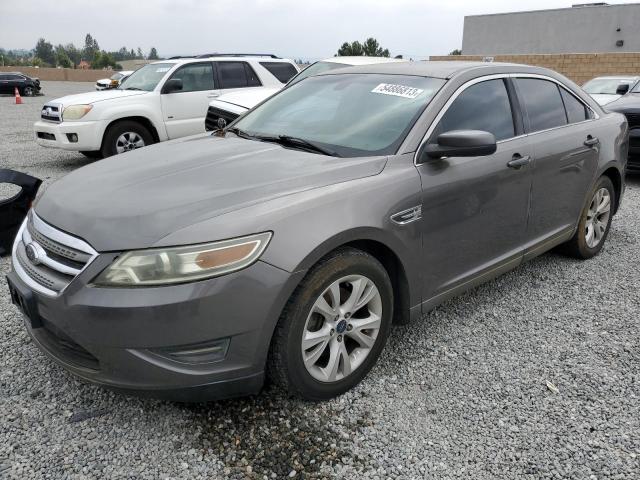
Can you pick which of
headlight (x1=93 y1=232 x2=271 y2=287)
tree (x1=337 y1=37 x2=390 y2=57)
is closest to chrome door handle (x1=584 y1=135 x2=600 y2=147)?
headlight (x1=93 y1=232 x2=271 y2=287)

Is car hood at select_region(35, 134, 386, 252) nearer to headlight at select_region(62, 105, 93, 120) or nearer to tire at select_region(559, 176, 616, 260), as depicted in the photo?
tire at select_region(559, 176, 616, 260)

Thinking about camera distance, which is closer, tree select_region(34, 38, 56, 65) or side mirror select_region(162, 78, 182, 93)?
side mirror select_region(162, 78, 182, 93)

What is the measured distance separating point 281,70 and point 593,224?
21.0 ft

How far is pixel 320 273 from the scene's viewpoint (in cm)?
240

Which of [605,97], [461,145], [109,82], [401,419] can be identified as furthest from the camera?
[109,82]

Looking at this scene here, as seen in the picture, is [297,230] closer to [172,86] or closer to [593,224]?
[593,224]

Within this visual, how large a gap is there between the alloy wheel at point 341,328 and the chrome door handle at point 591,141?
245 centimetres

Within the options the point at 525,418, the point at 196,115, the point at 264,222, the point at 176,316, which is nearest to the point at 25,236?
the point at 176,316

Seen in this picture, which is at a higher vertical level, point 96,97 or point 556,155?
point 96,97

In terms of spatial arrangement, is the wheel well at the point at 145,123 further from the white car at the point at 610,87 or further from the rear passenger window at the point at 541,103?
the white car at the point at 610,87

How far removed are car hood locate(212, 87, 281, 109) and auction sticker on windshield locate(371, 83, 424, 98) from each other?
4.22m

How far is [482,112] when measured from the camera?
3367mm

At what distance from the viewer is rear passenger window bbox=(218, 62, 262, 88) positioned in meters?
8.91

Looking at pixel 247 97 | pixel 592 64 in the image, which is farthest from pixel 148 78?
pixel 592 64
